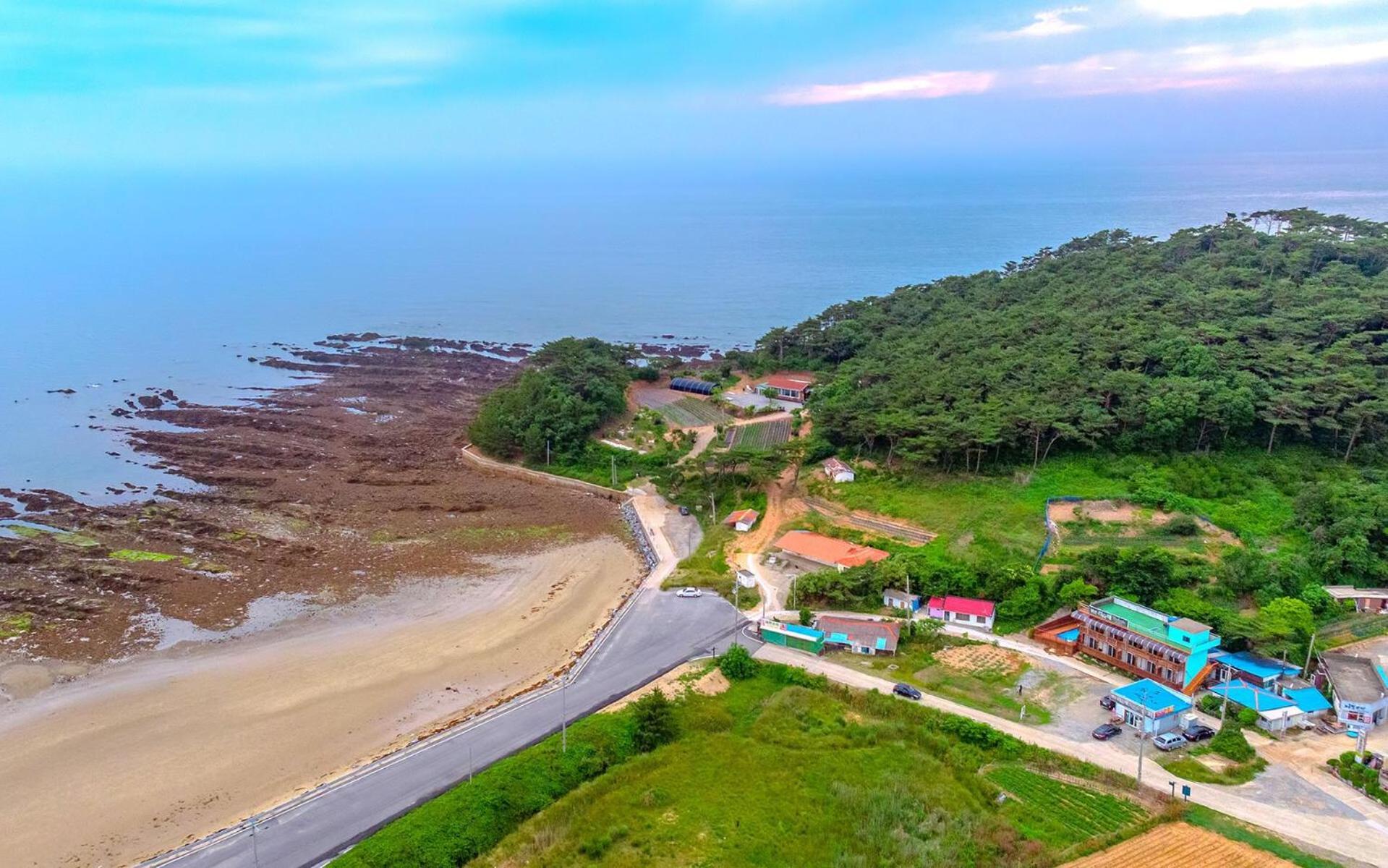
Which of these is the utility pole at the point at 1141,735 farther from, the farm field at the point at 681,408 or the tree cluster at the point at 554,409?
the tree cluster at the point at 554,409

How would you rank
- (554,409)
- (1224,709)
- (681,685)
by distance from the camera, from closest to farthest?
(1224,709), (681,685), (554,409)

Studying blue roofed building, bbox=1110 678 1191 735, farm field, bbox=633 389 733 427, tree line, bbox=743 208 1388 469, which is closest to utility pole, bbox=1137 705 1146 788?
blue roofed building, bbox=1110 678 1191 735

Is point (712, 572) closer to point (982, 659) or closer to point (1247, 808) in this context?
point (982, 659)

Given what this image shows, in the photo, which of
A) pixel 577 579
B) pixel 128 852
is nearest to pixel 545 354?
pixel 577 579

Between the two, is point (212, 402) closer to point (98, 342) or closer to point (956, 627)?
point (98, 342)

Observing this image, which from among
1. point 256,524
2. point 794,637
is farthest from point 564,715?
point 256,524

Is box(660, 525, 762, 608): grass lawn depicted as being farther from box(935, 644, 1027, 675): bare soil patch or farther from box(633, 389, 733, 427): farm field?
box(633, 389, 733, 427): farm field
